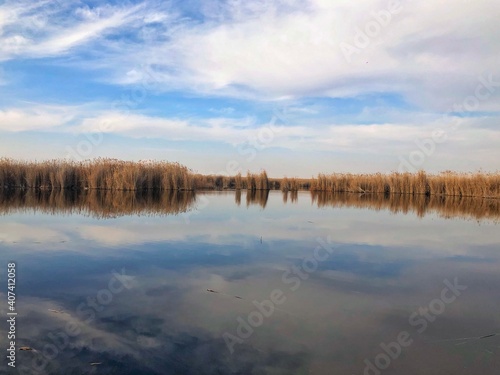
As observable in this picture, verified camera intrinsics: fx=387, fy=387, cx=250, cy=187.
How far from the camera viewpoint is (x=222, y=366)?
8.96ft

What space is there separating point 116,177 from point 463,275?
21.6 metres

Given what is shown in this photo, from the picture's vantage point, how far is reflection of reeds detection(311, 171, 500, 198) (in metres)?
25.5

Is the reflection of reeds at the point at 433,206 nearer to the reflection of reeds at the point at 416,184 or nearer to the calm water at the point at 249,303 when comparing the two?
the reflection of reeds at the point at 416,184

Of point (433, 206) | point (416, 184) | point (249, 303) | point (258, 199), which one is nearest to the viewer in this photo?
point (249, 303)

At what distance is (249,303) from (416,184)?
2744 cm

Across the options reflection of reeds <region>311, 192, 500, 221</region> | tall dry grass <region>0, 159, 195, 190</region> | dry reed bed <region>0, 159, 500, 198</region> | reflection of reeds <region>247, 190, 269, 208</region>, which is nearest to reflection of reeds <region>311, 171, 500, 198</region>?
dry reed bed <region>0, 159, 500, 198</region>

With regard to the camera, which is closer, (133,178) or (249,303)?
(249,303)

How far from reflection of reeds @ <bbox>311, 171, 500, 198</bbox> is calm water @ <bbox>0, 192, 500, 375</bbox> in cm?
2016

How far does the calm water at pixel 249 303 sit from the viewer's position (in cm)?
285

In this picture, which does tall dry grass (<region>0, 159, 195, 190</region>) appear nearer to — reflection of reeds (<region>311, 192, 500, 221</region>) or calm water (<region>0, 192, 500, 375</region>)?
reflection of reeds (<region>311, 192, 500, 221</region>)

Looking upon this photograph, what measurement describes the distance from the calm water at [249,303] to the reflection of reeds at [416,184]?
20.2m

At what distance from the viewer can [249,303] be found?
4074 millimetres

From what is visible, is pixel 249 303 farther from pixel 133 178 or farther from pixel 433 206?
pixel 133 178

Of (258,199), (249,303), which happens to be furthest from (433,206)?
(249,303)
